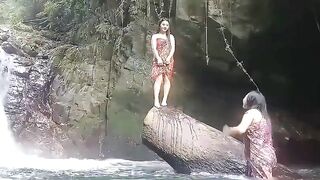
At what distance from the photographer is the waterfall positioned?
2927 millimetres

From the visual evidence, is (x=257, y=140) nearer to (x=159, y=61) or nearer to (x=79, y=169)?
(x=159, y=61)

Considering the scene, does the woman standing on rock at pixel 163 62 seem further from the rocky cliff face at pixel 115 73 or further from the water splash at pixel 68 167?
the water splash at pixel 68 167

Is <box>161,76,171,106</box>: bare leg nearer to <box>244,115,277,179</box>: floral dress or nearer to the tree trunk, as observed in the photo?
the tree trunk

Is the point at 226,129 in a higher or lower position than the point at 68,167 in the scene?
higher

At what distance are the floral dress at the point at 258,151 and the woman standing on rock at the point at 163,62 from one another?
464mm

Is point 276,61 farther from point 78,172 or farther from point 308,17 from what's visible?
point 78,172

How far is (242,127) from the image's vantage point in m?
2.69

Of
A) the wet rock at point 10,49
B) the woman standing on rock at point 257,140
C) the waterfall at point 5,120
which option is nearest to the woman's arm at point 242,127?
the woman standing on rock at point 257,140

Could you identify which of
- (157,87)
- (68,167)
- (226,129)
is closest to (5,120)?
(68,167)

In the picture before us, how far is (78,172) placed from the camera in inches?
108

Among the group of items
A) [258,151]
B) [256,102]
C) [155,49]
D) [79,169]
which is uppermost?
[155,49]

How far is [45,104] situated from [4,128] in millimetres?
254

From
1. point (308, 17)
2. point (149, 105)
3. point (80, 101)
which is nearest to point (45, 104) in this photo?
point (80, 101)

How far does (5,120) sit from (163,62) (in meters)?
0.95
